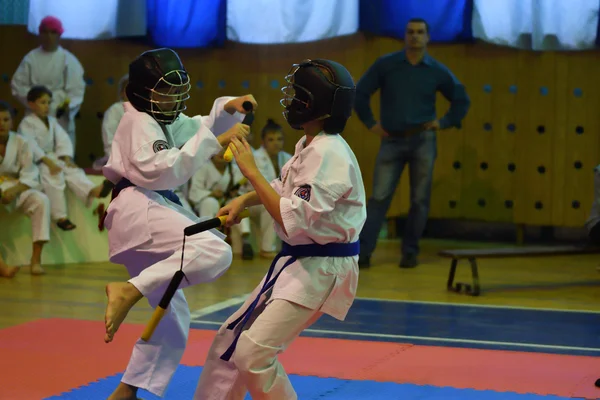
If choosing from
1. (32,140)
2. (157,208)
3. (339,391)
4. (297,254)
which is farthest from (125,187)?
(32,140)

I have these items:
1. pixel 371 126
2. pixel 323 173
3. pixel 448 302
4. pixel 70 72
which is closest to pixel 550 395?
pixel 323 173

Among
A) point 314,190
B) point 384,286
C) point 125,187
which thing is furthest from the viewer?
point 384,286

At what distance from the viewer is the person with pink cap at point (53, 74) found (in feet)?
30.9

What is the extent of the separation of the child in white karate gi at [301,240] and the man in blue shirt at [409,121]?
4479 millimetres

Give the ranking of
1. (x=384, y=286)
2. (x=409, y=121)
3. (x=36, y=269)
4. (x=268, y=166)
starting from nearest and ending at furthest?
(x=384, y=286)
(x=36, y=269)
(x=409, y=121)
(x=268, y=166)

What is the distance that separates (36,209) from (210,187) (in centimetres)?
166

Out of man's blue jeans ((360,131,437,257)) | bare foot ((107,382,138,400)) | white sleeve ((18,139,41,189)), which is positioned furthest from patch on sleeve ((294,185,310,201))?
white sleeve ((18,139,41,189))

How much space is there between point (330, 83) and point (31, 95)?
5385mm

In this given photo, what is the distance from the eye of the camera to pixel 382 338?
17.1 ft

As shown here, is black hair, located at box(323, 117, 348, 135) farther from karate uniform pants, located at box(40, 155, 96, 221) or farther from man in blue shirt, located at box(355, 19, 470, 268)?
karate uniform pants, located at box(40, 155, 96, 221)

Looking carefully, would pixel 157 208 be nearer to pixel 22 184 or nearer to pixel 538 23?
pixel 22 184

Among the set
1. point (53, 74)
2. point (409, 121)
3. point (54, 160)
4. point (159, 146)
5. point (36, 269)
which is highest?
point (159, 146)

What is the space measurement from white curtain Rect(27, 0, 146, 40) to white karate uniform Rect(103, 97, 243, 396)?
6.20 m

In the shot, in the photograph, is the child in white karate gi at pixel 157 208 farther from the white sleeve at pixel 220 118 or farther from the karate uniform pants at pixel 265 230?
the karate uniform pants at pixel 265 230
